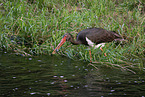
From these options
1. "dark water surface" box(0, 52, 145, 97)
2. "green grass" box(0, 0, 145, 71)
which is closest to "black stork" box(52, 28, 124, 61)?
"green grass" box(0, 0, 145, 71)

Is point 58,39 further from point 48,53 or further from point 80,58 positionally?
point 80,58

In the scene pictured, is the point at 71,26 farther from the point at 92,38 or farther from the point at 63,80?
the point at 63,80

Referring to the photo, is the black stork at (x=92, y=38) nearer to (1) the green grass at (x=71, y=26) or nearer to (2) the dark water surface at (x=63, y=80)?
(1) the green grass at (x=71, y=26)

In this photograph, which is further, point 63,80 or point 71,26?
point 71,26

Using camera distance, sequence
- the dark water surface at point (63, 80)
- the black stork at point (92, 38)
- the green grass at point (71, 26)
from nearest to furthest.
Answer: the dark water surface at point (63, 80)
the black stork at point (92, 38)
the green grass at point (71, 26)

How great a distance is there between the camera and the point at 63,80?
6691mm

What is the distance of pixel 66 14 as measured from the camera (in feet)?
38.5

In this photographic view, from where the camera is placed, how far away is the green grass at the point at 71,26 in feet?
31.1

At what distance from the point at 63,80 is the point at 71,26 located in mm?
4613

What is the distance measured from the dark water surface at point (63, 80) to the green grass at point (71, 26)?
0.94 meters

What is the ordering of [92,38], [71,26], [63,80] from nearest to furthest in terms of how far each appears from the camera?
[63,80] → [92,38] → [71,26]

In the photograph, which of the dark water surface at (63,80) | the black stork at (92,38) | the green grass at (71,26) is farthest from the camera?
the green grass at (71,26)

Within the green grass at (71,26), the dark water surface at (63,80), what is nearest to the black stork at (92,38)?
the green grass at (71,26)

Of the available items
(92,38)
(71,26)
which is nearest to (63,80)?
(92,38)
